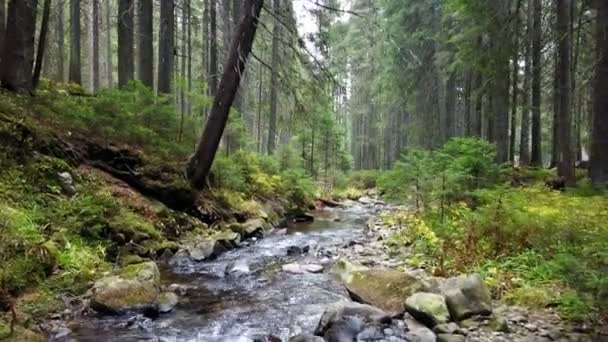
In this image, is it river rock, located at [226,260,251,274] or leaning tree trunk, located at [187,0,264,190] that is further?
leaning tree trunk, located at [187,0,264,190]

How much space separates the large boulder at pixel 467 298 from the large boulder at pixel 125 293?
3188mm

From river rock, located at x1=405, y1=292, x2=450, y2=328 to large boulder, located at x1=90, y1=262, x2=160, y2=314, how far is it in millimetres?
2807

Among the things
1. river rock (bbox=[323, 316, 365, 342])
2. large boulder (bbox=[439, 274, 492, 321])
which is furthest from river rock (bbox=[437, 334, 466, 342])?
river rock (bbox=[323, 316, 365, 342])

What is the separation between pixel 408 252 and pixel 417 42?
663 inches

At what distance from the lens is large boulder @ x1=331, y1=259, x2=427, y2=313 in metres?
5.25

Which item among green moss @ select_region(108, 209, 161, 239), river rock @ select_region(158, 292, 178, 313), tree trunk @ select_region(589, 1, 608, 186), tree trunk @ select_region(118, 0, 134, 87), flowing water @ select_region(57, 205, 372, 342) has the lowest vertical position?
flowing water @ select_region(57, 205, 372, 342)

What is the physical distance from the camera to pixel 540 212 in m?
6.13

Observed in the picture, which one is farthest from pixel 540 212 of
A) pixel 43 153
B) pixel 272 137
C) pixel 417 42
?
pixel 417 42

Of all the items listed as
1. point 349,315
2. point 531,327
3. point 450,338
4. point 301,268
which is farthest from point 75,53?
point 531,327

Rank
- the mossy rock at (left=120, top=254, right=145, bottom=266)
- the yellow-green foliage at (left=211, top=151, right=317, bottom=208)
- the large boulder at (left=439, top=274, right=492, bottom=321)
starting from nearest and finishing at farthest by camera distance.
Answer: the large boulder at (left=439, top=274, right=492, bottom=321), the mossy rock at (left=120, top=254, right=145, bottom=266), the yellow-green foliage at (left=211, top=151, right=317, bottom=208)

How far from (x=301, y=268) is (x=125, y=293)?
296cm

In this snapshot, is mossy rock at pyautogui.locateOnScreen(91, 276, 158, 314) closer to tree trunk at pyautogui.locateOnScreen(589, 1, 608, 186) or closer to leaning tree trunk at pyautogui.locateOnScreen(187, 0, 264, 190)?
leaning tree trunk at pyautogui.locateOnScreen(187, 0, 264, 190)

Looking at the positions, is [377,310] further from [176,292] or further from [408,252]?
[408,252]

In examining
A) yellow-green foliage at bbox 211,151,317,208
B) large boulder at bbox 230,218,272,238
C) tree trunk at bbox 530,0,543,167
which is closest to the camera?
large boulder at bbox 230,218,272,238
